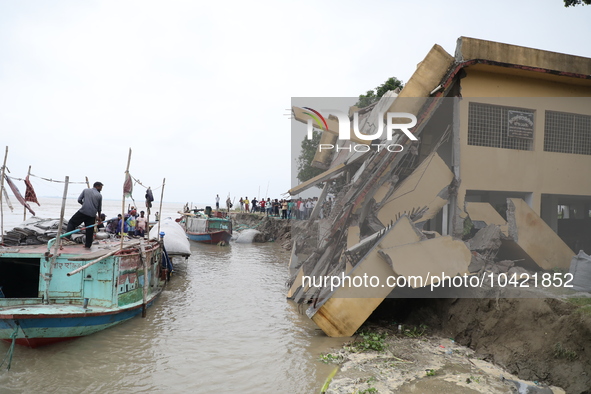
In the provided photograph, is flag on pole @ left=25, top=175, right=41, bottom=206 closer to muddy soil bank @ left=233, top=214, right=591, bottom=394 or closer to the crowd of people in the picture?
muddy soil bank @ left=233, top=214, right=591, bottom=394

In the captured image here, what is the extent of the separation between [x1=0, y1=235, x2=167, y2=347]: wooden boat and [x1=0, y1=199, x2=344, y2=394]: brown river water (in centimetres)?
45

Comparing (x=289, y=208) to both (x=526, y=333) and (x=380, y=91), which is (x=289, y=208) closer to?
(x=380, y=91)

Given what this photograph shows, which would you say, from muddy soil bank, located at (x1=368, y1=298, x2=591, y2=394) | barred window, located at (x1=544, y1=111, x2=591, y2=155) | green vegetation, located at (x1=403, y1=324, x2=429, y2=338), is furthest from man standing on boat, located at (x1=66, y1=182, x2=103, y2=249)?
barred window, located at (x1=544, y1=111, x2=591, y2=155)

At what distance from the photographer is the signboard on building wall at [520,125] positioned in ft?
35.9

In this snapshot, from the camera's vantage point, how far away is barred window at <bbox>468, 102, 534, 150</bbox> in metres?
10.9

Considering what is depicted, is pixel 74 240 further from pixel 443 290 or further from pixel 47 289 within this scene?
pixel 443 290

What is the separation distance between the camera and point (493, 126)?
11.0 m

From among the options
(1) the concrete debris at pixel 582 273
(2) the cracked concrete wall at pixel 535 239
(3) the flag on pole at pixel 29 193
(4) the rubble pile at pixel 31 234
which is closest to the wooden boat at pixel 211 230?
(4) the rubble pile at pixel 31 234

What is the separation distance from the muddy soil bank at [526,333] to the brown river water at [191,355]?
2320 mm

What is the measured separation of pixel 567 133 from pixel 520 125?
5.55ft

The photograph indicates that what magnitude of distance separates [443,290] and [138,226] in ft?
44.7

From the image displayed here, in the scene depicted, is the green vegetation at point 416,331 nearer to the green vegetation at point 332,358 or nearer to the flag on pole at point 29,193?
the green vegetation at point 332,358

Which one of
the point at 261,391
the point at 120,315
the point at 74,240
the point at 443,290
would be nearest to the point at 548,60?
the point at 443,290

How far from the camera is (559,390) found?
548 cm
